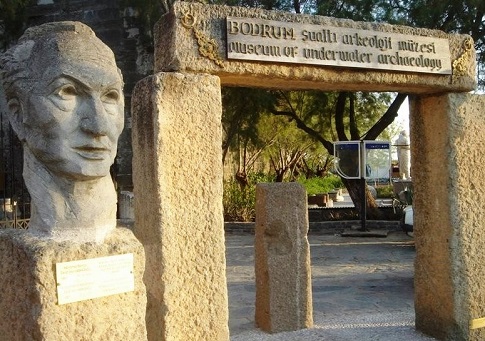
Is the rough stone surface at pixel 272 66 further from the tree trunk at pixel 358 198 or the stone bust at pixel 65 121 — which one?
the tree trunk at pixel 358 198

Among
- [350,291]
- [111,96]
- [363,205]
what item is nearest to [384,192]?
[363,205]

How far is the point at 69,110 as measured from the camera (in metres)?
2.48

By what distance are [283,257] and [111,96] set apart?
301cm

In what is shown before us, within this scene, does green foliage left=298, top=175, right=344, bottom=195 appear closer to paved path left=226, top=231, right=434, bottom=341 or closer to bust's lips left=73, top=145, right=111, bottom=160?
paved path left=226, top=231, right=434, bottom=341

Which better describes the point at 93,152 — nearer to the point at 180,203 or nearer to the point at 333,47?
the point at 180,203

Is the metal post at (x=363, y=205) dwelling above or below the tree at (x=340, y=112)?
below

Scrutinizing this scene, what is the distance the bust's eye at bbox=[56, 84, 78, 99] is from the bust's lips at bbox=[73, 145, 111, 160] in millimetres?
240

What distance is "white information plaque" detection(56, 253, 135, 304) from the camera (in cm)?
243

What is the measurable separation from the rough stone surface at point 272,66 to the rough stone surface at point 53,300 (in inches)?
59.3

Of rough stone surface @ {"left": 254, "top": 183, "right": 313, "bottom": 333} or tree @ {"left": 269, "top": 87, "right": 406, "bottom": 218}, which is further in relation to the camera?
tree @ {"left": 269, "top": 87, "right": 406, "bottom": 218}

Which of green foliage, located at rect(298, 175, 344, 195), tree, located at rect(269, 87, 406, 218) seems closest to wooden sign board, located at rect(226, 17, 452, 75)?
tree, located at rect(269, 87, 406, 218)

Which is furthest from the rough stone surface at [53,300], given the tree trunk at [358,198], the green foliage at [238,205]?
the green foliage at [238,205]

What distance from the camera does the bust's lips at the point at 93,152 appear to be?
252 centimetres

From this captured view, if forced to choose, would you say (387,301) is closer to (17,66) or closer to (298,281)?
(298,281)
